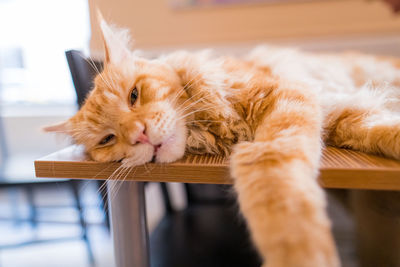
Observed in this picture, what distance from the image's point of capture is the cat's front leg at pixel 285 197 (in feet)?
1.46

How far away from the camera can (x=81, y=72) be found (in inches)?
40.9

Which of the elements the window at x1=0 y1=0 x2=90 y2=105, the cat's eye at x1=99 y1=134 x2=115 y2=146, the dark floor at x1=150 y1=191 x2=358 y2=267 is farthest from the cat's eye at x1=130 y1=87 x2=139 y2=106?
the window at x1=0 y1=0 x2=90 y2=105

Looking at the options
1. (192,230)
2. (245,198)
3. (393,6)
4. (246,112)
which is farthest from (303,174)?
(393,6)

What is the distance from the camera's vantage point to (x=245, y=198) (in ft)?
1.77

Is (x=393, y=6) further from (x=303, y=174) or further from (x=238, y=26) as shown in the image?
(x=303, y=174)

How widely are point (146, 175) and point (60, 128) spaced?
0.52 m

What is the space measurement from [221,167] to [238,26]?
1.92 meters

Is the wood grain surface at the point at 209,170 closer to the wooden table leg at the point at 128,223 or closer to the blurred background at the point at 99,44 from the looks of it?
the wooden table leg at the point at 128,223

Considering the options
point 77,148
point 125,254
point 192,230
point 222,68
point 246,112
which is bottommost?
point 192,230

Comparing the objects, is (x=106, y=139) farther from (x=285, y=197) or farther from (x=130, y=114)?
(x=285, y=197)

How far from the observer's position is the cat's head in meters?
0.75

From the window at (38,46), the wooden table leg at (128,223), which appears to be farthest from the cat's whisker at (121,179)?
the window at (38,46)

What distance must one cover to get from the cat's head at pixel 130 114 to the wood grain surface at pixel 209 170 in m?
0.05

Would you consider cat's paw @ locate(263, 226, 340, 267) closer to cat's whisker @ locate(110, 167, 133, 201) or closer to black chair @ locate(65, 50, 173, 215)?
cat's whisker @ locate(110, 167, 133, 201)
